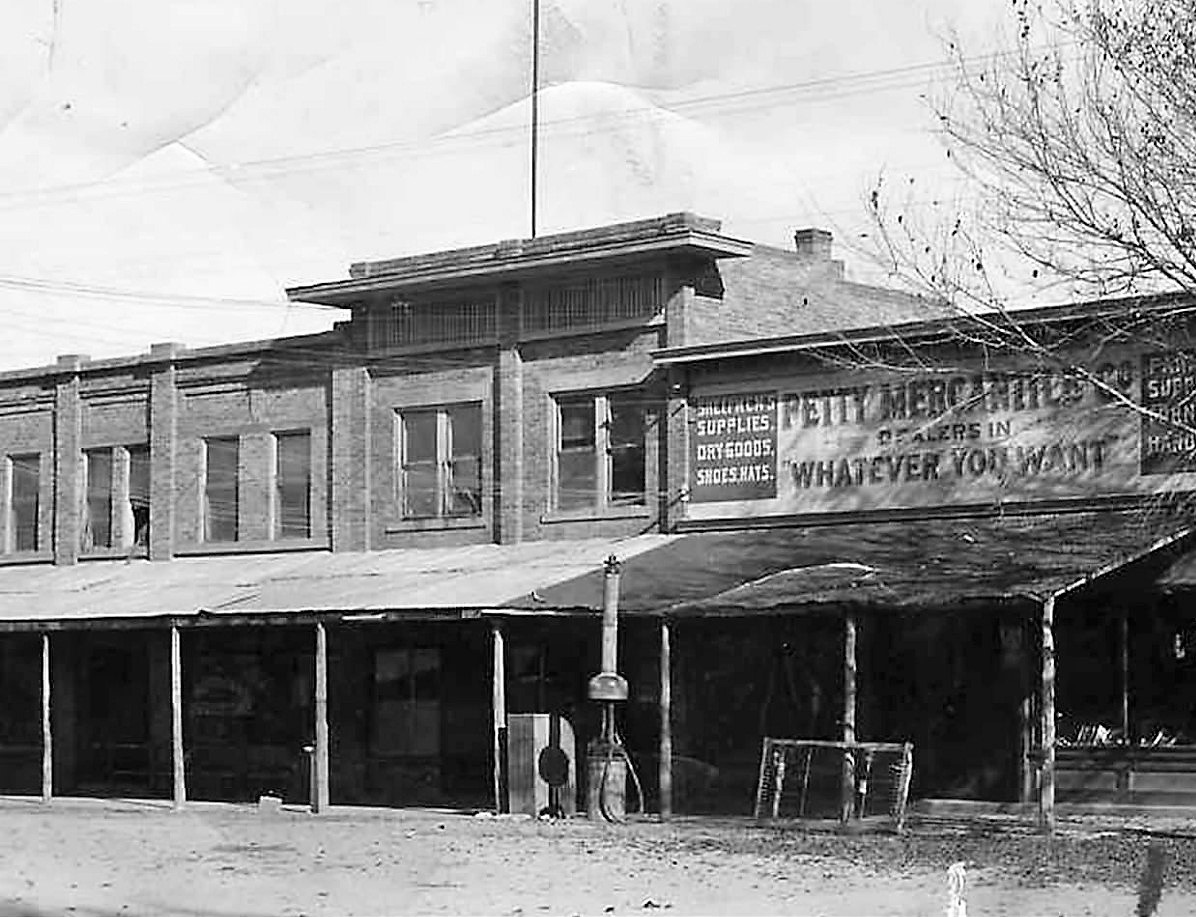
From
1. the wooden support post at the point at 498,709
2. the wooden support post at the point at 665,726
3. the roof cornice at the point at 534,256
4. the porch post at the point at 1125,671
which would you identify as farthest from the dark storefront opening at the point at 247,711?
the porch post at the point at 1125,671

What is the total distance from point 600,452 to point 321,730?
212 inches

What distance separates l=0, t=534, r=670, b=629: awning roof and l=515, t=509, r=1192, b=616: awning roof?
1116 mm

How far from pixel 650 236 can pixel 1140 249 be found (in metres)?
9.10

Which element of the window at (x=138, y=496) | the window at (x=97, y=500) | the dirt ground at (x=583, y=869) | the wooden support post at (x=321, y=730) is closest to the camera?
the dirt ground at (x=583, y=869)

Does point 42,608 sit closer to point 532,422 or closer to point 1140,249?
point 532,422

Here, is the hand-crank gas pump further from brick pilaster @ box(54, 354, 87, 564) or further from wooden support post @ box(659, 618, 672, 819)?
brick pilaster @ box(54, 354, 87, 564)

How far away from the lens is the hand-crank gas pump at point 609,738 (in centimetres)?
2636

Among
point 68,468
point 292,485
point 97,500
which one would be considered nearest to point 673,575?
point 292,485

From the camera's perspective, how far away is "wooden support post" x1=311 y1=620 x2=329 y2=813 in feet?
94.8

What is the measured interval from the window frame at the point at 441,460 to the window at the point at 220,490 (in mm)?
3406

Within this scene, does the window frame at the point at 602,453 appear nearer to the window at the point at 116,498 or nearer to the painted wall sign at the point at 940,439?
the painted wall sign at the point at 940,439

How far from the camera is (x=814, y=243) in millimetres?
34312

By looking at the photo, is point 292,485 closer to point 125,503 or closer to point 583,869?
point 125,503

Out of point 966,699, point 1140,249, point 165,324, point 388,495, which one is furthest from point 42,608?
point 165,324
